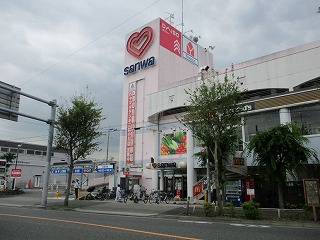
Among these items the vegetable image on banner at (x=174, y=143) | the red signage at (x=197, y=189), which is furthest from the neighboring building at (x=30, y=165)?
the red signage at (x=197, y=189)

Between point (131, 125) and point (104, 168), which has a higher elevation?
point (131, 125)

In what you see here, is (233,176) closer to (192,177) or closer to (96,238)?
(192,177)

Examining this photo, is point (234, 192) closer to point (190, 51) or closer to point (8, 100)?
point (8, 100)

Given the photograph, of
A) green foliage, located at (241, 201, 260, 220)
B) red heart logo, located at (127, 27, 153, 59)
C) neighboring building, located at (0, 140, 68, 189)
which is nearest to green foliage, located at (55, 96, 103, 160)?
green foliage, located at (241, 201, 260, 220)

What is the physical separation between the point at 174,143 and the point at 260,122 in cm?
1207

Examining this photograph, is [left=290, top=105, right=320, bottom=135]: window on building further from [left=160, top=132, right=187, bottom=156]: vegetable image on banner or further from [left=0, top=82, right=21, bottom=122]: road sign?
[left=0, top=82, right=21, bottom=122]: road sign

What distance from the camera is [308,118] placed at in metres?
21.9

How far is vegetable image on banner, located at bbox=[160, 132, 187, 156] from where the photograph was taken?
33094 millimetres

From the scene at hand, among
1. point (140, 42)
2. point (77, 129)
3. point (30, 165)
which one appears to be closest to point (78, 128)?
point (77, 129)

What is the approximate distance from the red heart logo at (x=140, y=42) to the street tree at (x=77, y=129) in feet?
64.6

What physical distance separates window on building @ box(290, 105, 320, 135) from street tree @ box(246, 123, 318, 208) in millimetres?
3572

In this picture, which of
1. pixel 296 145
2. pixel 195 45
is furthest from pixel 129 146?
pixel 296 145

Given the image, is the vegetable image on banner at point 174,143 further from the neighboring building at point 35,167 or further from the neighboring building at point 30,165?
the neighboring building at point 30,165

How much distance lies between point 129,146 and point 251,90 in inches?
707
